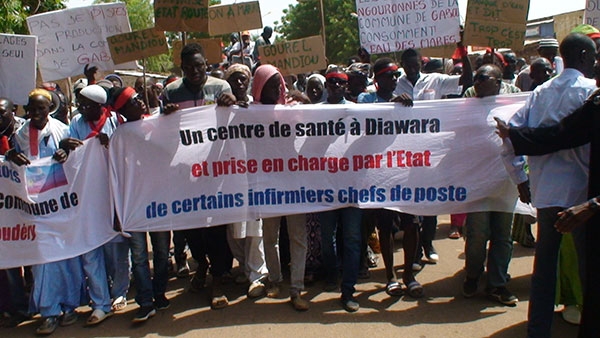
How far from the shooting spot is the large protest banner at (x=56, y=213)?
172 inches

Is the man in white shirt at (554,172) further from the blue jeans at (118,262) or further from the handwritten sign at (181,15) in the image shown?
the handwritten sign at (181,15)

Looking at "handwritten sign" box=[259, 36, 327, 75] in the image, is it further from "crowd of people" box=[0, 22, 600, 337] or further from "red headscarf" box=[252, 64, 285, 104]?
"red headscarf" box=[252, 64, 285, 104]

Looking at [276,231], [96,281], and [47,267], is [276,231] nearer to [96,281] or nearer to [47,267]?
[96,281]

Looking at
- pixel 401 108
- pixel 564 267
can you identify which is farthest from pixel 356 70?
pixel 564 267

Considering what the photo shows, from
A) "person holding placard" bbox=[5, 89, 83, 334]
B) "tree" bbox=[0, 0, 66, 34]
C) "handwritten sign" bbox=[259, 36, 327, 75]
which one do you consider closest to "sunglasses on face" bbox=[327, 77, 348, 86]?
"handwritten sign" bbox=[259, 36, 327, 75]

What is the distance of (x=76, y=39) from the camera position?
6.27 m

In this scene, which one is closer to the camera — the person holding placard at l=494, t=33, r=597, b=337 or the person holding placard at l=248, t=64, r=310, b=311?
Result: the person holding placard at l=494, t=33, r=597, b=337

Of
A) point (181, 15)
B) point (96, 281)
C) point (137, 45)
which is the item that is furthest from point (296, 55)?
point (96, 281)

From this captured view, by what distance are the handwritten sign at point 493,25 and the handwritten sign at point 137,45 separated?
310 cm

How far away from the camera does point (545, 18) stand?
30609 millimetres

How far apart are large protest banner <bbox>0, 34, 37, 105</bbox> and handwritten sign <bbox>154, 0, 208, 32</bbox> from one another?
1.60 meters

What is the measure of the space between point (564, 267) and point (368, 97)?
2148 mm

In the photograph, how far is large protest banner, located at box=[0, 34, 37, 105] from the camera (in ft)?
19.2

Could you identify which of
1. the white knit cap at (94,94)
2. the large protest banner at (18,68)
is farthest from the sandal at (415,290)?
the large protest banner at (18,68)
